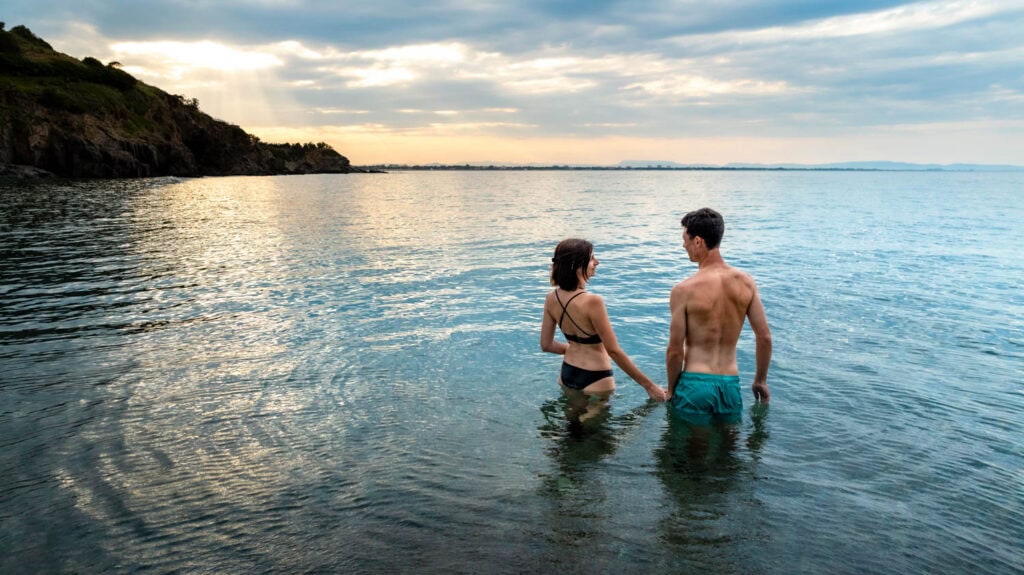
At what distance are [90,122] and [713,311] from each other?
99.3m

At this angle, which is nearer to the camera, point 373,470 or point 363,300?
point 373,470

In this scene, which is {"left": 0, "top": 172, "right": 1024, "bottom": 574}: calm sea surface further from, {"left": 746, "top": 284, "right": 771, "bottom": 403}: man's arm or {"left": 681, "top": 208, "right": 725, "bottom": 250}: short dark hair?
{"left": 681, "top": 208, "right": 725, "bottom": 250}: short dark hair

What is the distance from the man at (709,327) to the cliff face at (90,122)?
85.4 m

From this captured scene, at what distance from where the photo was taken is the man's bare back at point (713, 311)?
20.1 feet

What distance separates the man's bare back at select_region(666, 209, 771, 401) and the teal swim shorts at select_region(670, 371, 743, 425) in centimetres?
11

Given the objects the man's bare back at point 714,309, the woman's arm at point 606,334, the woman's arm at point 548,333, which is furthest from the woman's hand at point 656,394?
the woman's arm at point 548,333

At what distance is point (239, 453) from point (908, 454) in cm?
688

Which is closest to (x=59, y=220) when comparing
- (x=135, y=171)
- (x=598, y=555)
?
(x=598, y=555)

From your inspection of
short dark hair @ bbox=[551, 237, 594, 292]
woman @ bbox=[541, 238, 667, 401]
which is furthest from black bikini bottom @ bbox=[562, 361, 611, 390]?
short dark hair @ bbox=[551, 237, 594, 292]

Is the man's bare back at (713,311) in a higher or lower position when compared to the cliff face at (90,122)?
lower

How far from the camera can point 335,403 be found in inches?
301

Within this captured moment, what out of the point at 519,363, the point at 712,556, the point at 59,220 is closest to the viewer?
the point at 712,556

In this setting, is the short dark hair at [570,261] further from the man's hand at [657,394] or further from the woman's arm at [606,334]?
the man's hand at [657,394]

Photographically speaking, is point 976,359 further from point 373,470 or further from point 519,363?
point 373,470
